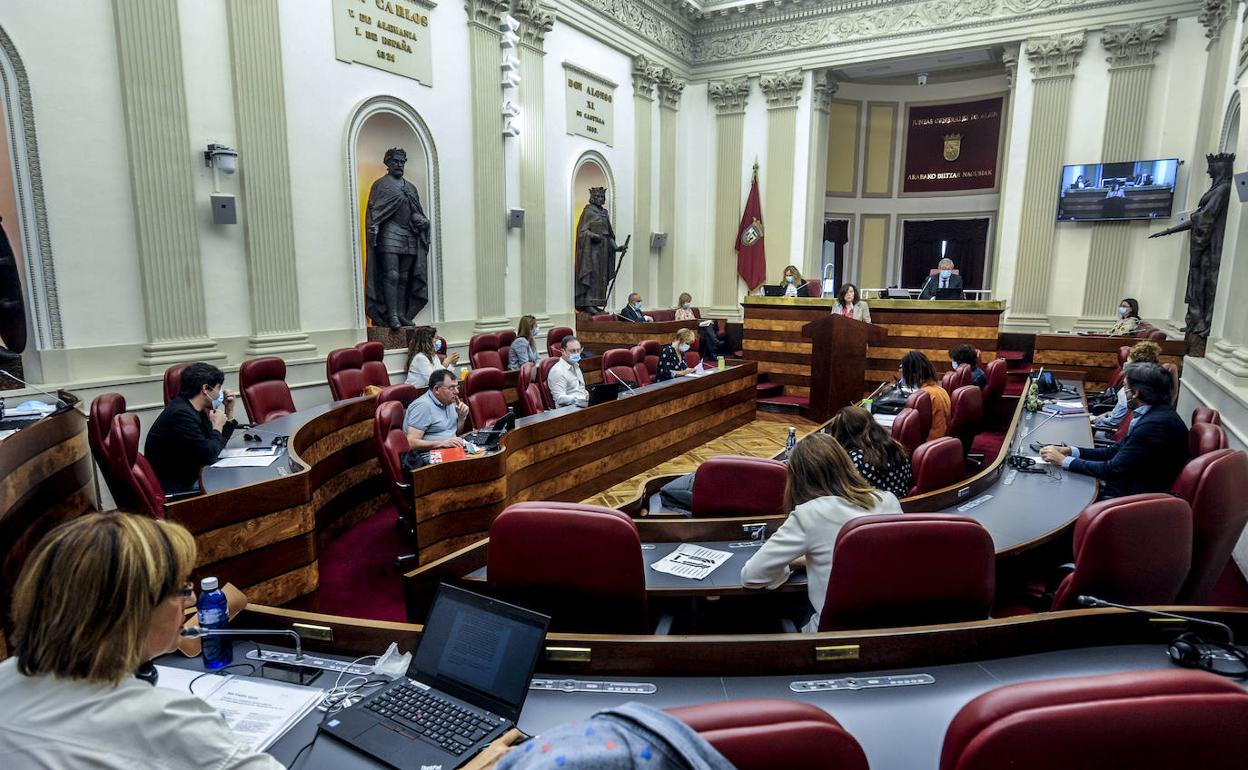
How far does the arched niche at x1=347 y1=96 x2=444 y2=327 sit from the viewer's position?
6504mm

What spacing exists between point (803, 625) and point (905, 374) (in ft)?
9.86

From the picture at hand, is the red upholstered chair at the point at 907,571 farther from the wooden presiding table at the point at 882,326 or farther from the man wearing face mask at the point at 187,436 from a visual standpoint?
the wooden presiding table at the point at 882,326

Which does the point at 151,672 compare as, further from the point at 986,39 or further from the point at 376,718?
the point at 986,39

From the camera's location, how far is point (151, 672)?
1.49 m

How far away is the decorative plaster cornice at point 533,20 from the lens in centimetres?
808

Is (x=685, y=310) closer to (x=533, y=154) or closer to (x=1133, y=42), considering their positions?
(x=533, y=154)

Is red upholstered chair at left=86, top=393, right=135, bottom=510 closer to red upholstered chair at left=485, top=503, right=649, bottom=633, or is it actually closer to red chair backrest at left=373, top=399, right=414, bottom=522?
red chair backrest at left=373, top=399, right=414, bottom=522

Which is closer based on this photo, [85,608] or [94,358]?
[85,608]

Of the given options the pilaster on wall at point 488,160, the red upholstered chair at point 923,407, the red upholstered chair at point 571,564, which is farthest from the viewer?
the pilaster on wall at point 488,160

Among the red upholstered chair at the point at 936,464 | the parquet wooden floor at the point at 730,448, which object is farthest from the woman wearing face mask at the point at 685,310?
the red upholstered chair at the point at 936,464

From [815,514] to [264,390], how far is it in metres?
4.39

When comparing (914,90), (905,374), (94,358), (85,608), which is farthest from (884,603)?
(914,90)

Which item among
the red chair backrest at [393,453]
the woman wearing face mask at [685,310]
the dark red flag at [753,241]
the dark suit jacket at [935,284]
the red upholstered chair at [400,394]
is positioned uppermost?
the dark red flag at [753,241]

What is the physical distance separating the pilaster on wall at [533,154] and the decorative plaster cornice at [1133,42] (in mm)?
7320
